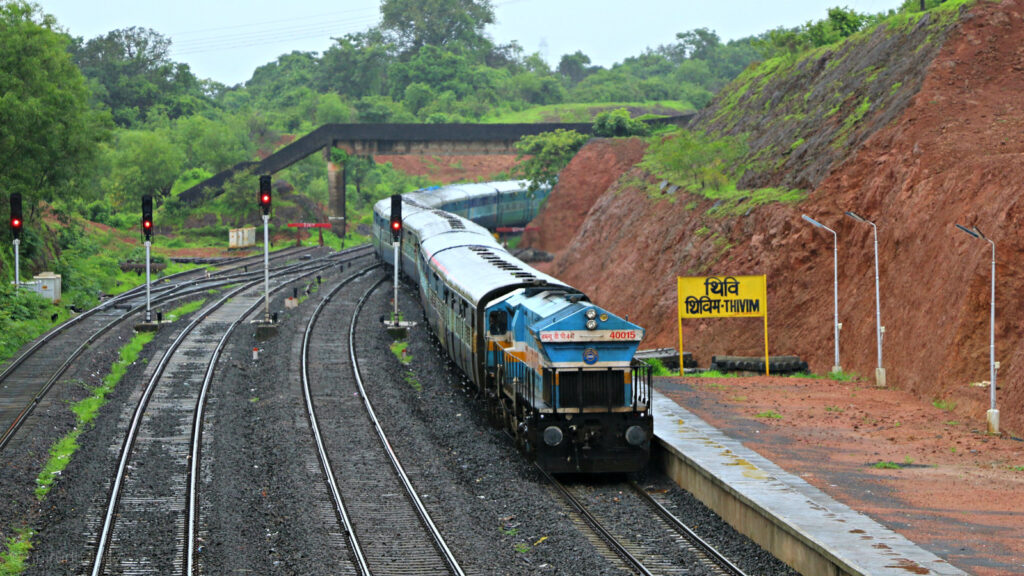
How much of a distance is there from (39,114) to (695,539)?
4030 centimetres

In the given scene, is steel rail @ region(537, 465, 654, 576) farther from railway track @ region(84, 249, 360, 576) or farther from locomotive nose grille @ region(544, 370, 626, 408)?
railway track @ region(84, 249, 360, 576)

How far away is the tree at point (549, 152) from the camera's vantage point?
2822 inches

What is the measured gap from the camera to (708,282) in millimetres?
33500

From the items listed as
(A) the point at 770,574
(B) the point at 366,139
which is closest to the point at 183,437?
(A) the point at 770,574

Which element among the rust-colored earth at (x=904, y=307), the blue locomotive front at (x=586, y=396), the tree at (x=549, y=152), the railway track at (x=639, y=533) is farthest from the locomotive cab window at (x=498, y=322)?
the tree at (x=549, y=152)

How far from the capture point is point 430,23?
145250mm

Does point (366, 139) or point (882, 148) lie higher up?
point (366, 139)

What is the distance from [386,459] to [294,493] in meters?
3.10

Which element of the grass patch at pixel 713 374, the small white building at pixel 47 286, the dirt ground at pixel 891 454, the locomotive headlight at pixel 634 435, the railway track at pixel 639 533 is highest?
the small white building at pixel 47 286

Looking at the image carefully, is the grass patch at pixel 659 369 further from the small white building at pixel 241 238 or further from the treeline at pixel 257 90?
the small white building at pixel 241 238

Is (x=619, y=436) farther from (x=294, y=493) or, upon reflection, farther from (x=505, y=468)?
(x=294, y=493)

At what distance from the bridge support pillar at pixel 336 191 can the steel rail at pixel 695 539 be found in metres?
64.3

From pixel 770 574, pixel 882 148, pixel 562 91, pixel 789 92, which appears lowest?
pixel 770 574

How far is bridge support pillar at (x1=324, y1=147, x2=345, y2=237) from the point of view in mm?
82125
